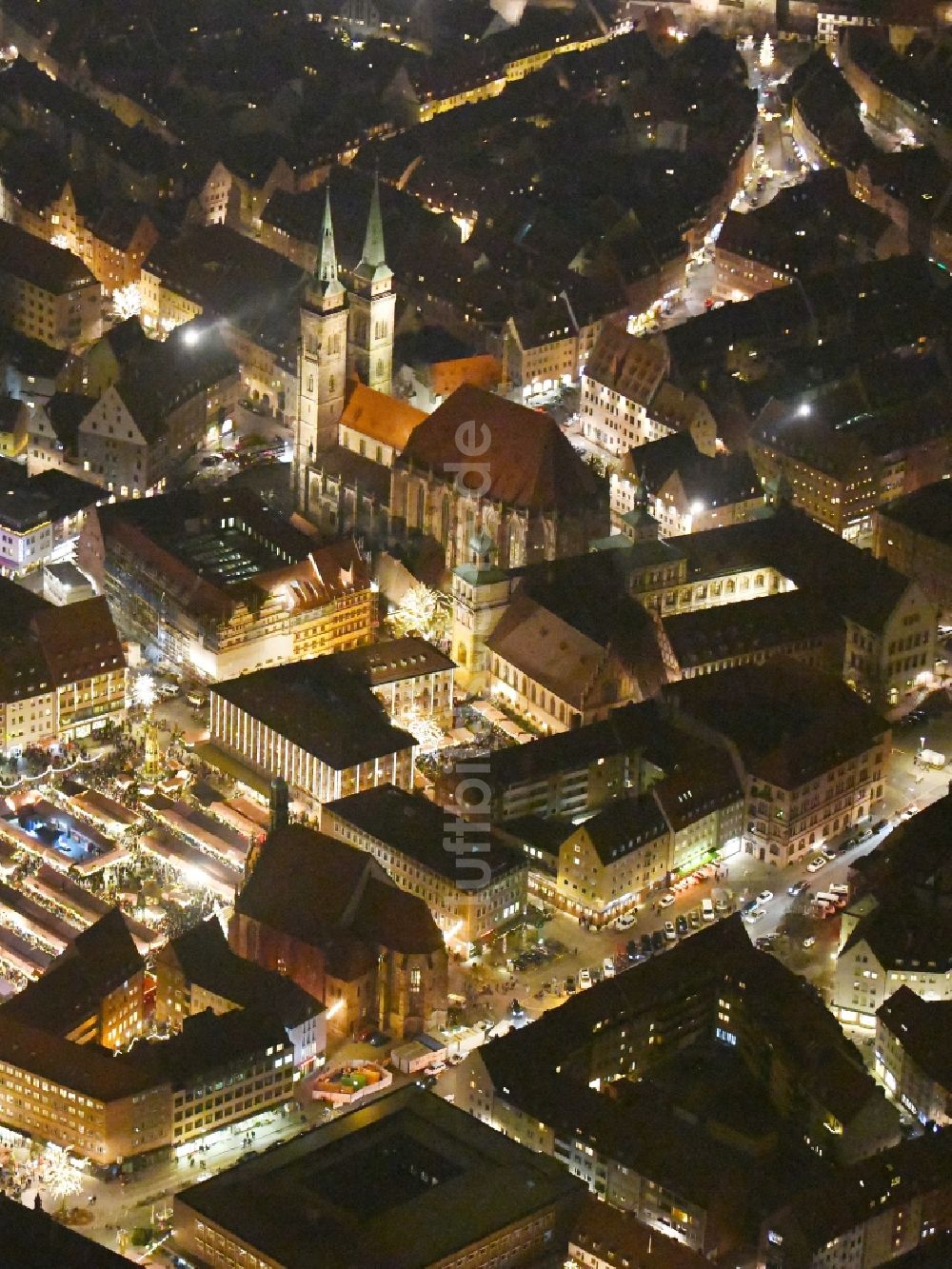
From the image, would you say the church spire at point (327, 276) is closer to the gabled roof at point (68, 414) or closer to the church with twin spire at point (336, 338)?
the church with twin spire at point (336, 338)

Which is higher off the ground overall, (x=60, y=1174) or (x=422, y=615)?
(x=422, y=615)

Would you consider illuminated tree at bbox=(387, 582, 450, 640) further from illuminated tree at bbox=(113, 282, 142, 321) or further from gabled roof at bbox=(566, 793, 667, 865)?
illuminated tree at bbox=(113, 282, 142, 321)

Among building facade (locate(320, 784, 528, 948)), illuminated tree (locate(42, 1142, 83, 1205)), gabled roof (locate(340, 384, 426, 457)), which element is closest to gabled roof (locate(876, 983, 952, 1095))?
building facade (locate(320, 784, 528, 948))

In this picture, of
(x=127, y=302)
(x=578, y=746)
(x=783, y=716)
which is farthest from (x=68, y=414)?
(x=783, y=716)

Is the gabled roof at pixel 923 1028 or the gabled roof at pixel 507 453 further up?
the gabled roof at pixel 507 453

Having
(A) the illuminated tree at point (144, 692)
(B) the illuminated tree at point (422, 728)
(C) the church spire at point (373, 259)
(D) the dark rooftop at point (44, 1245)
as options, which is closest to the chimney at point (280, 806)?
(B) the illuminated tree at point (422, 728)

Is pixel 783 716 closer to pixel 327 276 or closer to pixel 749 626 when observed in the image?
pixel 749 626
